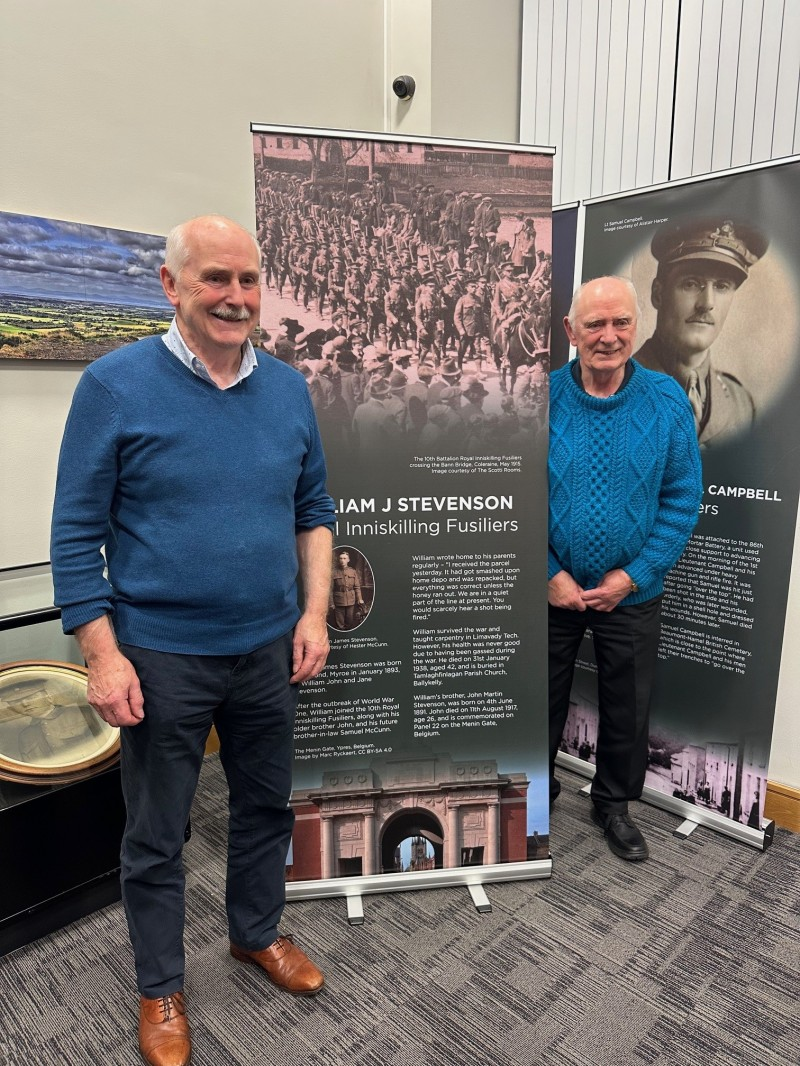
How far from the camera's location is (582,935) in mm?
1888

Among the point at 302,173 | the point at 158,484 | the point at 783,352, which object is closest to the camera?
the point at 158,484

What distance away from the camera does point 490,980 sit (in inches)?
68.4

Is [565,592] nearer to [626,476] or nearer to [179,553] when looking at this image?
[626,476]

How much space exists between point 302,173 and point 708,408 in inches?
55.8

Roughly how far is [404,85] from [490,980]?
321cm

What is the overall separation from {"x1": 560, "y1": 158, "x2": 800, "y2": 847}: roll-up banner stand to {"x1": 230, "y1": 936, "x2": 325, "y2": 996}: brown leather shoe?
1.37 m

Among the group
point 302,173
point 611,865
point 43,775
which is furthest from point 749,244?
point 43,775

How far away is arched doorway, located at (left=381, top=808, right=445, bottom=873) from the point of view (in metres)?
2.02

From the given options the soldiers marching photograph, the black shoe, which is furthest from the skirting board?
the soldiers marching photograph

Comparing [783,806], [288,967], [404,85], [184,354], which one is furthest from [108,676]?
[404,85]

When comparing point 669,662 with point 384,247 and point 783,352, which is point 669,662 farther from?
point 384,247

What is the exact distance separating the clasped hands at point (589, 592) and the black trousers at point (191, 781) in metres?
0.89

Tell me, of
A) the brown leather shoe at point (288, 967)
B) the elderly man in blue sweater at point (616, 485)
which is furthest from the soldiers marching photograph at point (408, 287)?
the brown leather shoe at point (288, 967)

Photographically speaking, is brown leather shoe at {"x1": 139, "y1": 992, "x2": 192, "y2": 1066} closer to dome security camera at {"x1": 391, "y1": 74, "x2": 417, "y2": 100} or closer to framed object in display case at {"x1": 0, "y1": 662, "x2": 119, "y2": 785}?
framed object in display case at {"x1": 0, "y1": 662, "x2": 119, "y2": 785}
